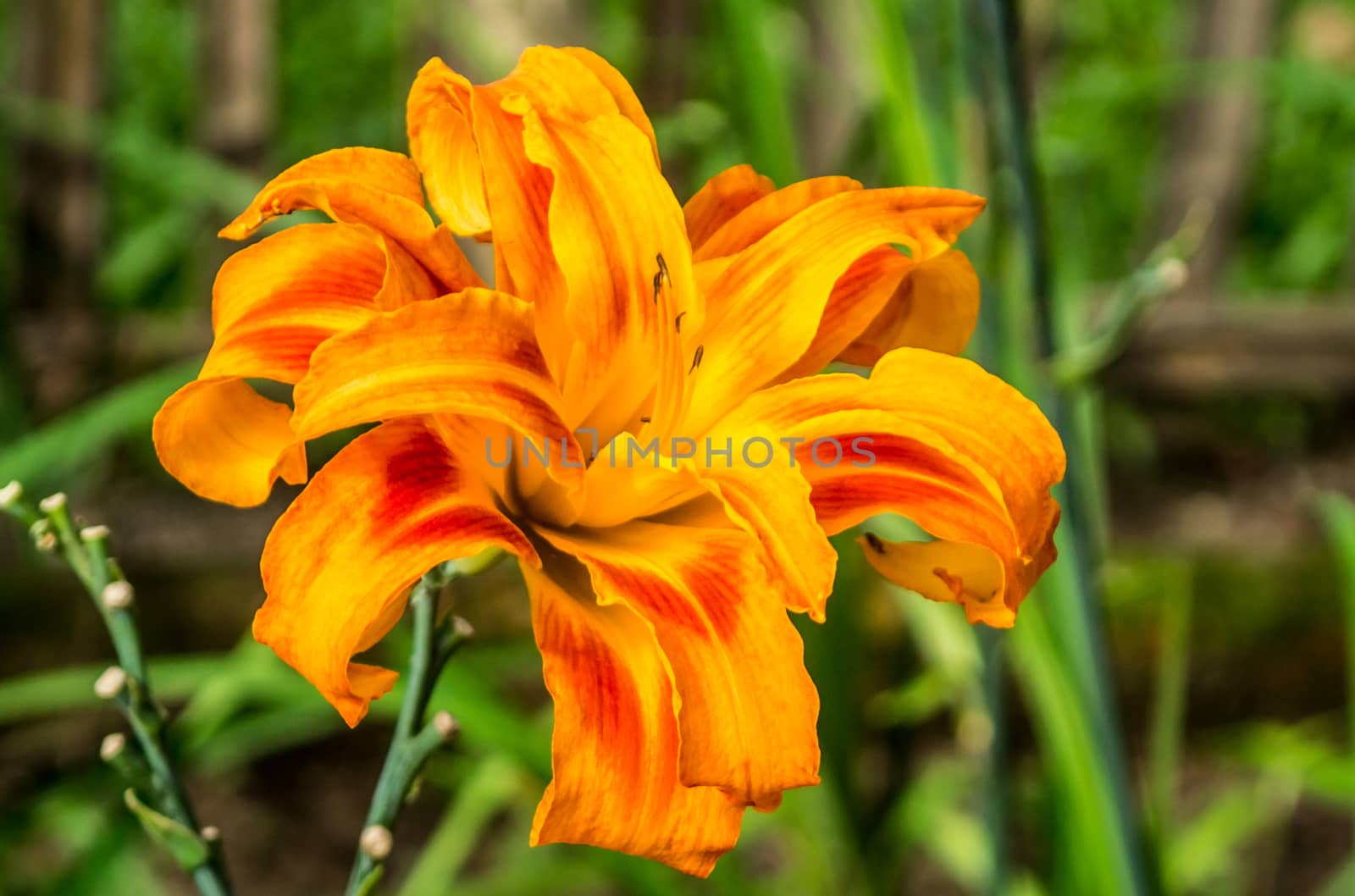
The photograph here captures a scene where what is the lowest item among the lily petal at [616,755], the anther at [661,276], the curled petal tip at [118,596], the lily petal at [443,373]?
the lily petal at [616,755]

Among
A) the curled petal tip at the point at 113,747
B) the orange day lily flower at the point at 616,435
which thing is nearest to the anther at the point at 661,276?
the orange day lily flower at the point at 616,435

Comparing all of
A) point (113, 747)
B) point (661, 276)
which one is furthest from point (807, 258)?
point (113, 747)

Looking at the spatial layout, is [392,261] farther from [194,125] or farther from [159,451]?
[194,125]

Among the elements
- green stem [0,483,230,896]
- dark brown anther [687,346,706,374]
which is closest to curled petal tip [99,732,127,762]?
green stem [0,483,230,896]

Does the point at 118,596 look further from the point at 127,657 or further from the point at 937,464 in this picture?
the point at 937,464

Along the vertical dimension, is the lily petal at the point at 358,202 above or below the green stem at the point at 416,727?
above

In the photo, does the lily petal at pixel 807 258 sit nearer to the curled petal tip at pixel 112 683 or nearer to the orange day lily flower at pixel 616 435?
the orange day lily flower at pixel 616 435

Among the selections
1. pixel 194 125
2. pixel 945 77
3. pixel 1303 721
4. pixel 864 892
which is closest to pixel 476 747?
pixel 864 892

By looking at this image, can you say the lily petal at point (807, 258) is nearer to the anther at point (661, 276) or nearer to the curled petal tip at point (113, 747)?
the anther at point (661, 276)
